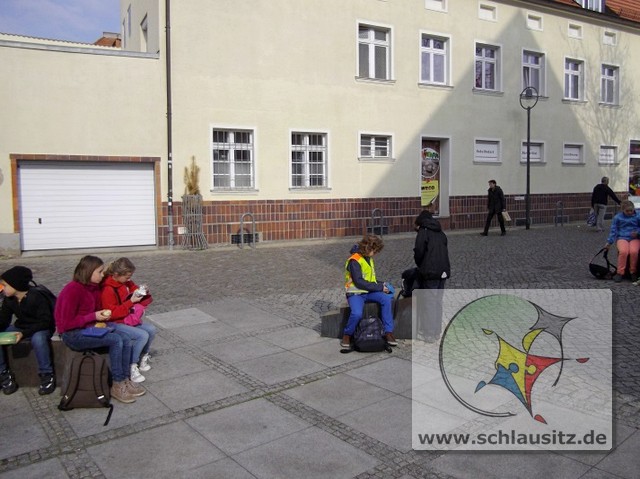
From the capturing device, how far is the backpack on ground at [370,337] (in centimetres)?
640

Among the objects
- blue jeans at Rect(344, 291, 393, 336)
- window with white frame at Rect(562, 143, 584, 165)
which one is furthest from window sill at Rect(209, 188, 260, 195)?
window with white frame at Rect(562, 143, 584, 165)

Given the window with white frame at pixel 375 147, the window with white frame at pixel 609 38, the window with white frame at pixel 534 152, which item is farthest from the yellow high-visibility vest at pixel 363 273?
the window with white frame at pixel 609 38

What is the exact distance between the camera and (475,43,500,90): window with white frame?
2234 centimetres

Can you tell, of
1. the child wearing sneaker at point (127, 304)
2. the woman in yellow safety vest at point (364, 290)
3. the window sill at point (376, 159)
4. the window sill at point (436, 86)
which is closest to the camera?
the child wearing sneaker at point (127, 304)

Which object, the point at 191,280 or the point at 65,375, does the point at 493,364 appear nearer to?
the point at 65,375

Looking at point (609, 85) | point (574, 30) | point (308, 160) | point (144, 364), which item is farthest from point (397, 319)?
point (609, 85)

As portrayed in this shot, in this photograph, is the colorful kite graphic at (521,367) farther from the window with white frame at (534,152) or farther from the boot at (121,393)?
the window with white frame at (534,152)

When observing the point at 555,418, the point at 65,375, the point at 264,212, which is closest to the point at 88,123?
the point at 264,212

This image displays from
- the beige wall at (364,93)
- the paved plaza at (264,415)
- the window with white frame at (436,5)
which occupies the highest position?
the window with white frame at (436,5)

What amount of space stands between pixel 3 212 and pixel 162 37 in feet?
19.7

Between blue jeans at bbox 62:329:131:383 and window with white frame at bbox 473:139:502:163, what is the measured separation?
1883 centimetres

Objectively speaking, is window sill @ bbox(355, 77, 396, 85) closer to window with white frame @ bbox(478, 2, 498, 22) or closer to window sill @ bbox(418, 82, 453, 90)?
window sill @ bbox(418, 82, 453, 90)

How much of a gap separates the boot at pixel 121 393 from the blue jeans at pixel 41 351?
26.3 inches

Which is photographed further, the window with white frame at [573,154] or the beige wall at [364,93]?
the window with white frame at [573,154]
